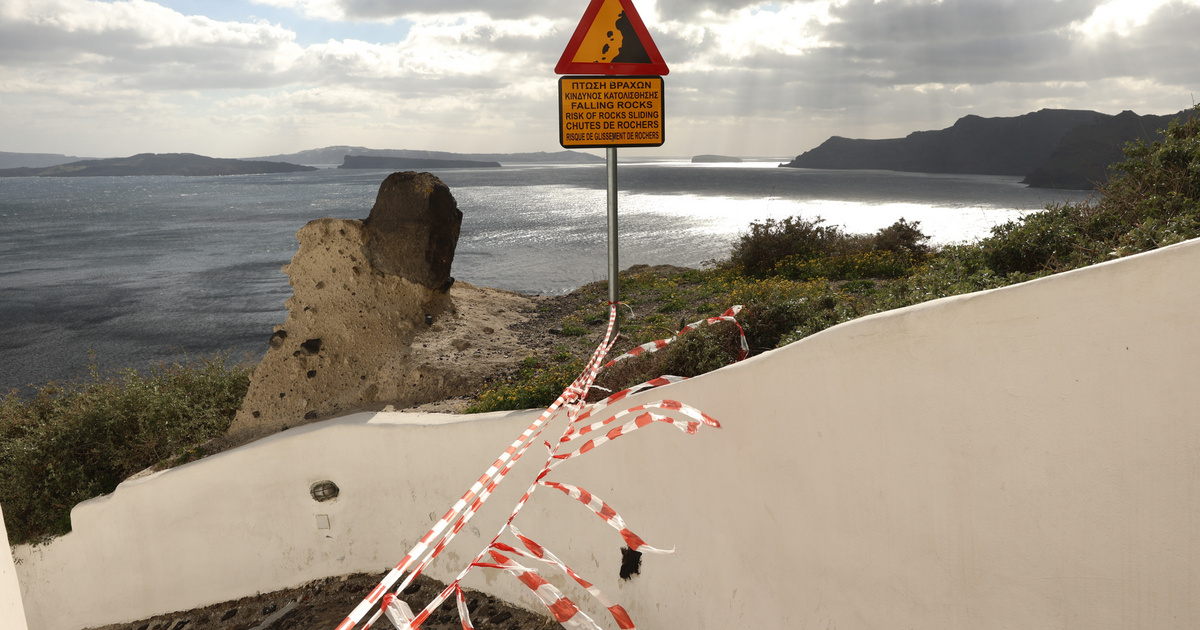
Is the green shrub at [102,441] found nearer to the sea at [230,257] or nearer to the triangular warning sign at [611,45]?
the sea at [230,257]

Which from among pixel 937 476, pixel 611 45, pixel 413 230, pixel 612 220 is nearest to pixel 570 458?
pixel 612 220

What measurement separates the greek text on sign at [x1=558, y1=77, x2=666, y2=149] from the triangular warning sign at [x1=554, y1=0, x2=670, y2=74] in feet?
0.29

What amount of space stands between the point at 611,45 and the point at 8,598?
413 cm

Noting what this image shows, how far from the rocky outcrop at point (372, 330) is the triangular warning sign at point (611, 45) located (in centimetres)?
363

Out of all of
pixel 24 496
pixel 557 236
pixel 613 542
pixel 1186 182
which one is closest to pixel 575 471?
pixel 613 542

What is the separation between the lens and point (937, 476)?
250 centimetres

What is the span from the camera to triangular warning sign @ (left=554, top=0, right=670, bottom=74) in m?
4.42

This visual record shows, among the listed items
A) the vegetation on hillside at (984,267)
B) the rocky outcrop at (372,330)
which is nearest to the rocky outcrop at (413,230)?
the rocky outcrop at (372,330)

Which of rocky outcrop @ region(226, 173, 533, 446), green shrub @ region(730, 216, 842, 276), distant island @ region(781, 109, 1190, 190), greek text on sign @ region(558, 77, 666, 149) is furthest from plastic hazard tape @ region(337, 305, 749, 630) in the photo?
distant island @ region(781, 109, 1190, 190)

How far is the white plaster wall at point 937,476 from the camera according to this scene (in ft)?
6.84

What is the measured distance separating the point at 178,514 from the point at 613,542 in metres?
4.50

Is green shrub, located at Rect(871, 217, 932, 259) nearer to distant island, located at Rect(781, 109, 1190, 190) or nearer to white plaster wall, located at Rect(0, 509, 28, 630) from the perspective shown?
white plaster wall, located at Rect(0, 509, 28, 630)

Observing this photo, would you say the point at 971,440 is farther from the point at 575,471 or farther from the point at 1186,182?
the point at 1186,182

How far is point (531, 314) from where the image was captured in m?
10.4
